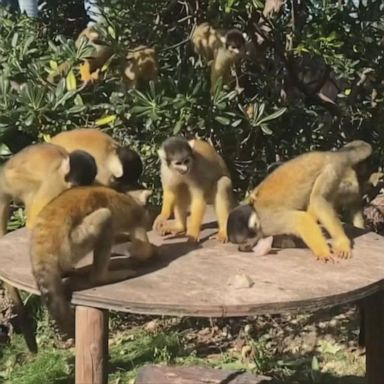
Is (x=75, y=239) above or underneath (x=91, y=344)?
above

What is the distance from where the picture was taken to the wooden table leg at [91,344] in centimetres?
251

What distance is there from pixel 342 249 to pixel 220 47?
1.57 metres

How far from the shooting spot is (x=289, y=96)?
4.43 meters

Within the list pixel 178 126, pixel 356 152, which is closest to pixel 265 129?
pixel 178 126

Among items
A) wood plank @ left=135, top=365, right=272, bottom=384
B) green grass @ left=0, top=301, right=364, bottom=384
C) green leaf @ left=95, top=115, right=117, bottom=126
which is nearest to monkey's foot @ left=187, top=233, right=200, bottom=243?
wood plank @ left=135, top=365, right=272, bottom=384

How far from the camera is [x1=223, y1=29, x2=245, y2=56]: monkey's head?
4148 mm

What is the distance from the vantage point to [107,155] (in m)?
3.56

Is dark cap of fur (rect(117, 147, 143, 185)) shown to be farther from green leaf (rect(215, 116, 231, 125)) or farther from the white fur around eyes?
the white fur around eyes

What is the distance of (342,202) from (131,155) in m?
0.85

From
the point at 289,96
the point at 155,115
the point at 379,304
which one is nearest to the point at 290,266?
the point at 379,304

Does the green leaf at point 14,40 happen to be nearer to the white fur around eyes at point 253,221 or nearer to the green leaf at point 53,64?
the green leaf at point 53,64

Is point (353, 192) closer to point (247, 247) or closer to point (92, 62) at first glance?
point (247, 247)

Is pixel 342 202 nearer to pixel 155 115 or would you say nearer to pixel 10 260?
pixel 155 115

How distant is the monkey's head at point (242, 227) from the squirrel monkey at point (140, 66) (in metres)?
1.29
